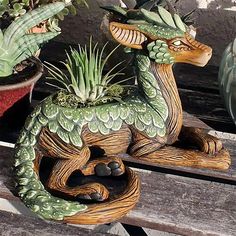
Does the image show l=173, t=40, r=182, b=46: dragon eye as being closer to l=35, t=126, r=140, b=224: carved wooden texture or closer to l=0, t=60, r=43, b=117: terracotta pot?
l=35, t=126, r=140, b=224: carved wooden texture

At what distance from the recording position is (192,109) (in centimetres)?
121

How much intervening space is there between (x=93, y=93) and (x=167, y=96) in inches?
4.9

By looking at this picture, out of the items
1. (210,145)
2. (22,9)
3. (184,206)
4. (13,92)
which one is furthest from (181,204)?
(22,9)

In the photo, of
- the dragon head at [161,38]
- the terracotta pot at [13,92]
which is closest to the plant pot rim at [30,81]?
the terracotta pot at [13,92]

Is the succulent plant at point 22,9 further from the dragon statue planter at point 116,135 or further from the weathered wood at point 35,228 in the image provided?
the weathered wood at point 35,228

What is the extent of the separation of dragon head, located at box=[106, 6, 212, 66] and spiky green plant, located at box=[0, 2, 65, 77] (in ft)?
0.62

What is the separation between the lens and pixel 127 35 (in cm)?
93

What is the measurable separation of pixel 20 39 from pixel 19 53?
26 mm

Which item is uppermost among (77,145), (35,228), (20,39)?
(20,39)

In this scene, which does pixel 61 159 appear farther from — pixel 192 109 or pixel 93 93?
pixel 192 109

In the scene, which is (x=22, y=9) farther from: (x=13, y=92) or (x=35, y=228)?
(x=35, y=228)

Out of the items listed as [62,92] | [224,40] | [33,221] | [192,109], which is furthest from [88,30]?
[33,221]

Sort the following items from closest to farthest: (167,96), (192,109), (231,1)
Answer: (167,96) → (192,109) → (231,1)

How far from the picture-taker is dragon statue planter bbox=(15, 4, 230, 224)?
894 mm
